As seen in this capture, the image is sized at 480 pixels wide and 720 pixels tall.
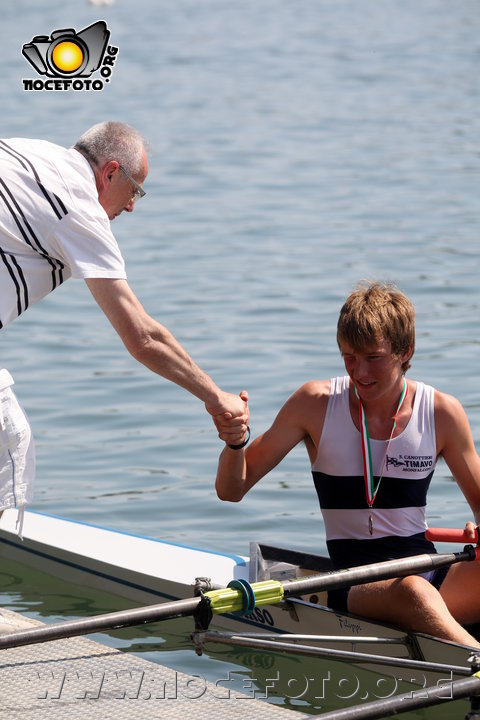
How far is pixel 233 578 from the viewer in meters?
5.54

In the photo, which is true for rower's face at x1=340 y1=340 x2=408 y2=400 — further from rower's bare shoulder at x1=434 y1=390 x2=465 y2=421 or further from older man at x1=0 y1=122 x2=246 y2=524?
older man at x1=0 y1=122 x2=246 y2=524

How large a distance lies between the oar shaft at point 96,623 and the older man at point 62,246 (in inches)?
24.6

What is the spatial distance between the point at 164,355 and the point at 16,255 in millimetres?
596

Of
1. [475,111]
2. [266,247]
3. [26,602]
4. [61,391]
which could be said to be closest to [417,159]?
[475,111]

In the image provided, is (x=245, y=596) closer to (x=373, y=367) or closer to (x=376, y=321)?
(x=373, y=367)

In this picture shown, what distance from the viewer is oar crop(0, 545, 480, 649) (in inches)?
151

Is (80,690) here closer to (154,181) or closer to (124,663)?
(124,663)

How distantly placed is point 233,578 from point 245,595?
4.72ft

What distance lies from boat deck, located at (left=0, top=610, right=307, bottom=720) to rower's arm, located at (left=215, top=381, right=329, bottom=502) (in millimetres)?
708

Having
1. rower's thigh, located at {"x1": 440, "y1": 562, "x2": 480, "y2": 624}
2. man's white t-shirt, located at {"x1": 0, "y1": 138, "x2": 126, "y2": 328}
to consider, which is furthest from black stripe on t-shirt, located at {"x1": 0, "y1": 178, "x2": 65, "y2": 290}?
rower's thigh, located at {"x1": 440, "y1": 562, "x2": 480, "y2": 624}

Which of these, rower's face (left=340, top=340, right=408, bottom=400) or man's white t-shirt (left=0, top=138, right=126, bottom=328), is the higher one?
man's white t-shirt (left=0, top=138, right=126, bottom=328)

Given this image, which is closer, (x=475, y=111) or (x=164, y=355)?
(x=164, y=355)

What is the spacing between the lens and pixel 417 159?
1972 cm

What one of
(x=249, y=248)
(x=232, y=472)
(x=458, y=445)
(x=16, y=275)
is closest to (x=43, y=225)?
(x=16, y=275)
